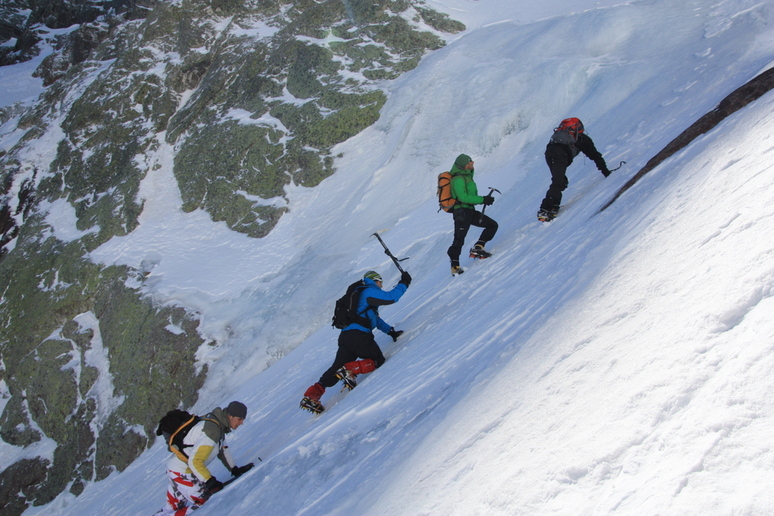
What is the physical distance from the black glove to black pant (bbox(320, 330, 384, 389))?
5.22ft

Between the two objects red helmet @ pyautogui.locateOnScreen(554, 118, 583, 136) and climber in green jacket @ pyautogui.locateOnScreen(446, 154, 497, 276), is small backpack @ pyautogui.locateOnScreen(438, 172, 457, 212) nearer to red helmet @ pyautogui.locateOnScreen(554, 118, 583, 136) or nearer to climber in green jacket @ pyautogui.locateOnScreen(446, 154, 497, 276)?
climber in green jacket @ pyautogui.locateOnScreen(446, 154, 497, 276)

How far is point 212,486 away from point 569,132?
645 centimetres

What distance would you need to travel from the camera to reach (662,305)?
2.50m

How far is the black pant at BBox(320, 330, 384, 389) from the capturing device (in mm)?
5914

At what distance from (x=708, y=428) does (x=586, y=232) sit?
3.28 meters

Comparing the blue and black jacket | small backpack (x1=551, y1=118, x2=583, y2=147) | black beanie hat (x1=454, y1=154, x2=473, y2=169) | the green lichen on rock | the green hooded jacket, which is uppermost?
the green lichen on rock

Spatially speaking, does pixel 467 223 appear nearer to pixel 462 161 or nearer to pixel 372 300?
pixel 462 161

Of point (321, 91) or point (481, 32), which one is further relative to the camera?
point (321, 91)

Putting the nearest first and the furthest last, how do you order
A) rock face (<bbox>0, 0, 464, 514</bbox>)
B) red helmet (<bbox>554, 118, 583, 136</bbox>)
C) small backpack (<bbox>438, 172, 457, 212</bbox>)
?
1. red helmet (<bbox>554, 118, 583, 136</bbox>)
2. small backpack (<bbox>438, 172, 457, 212</bbox>)
3. rock face (<bbox>0, 0, 464, 514</bbox>)

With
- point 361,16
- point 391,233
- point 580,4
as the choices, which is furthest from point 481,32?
point 391,233

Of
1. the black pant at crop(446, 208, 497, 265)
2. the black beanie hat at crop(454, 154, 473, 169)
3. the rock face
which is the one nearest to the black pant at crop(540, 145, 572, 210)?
the black pant at crop(446, 208, 497, 265)

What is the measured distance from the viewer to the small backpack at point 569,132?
6715 millimetres

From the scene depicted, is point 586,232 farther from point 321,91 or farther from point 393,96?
point 321,91

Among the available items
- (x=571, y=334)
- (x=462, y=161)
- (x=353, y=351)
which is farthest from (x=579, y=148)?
(x=571, y=334)
